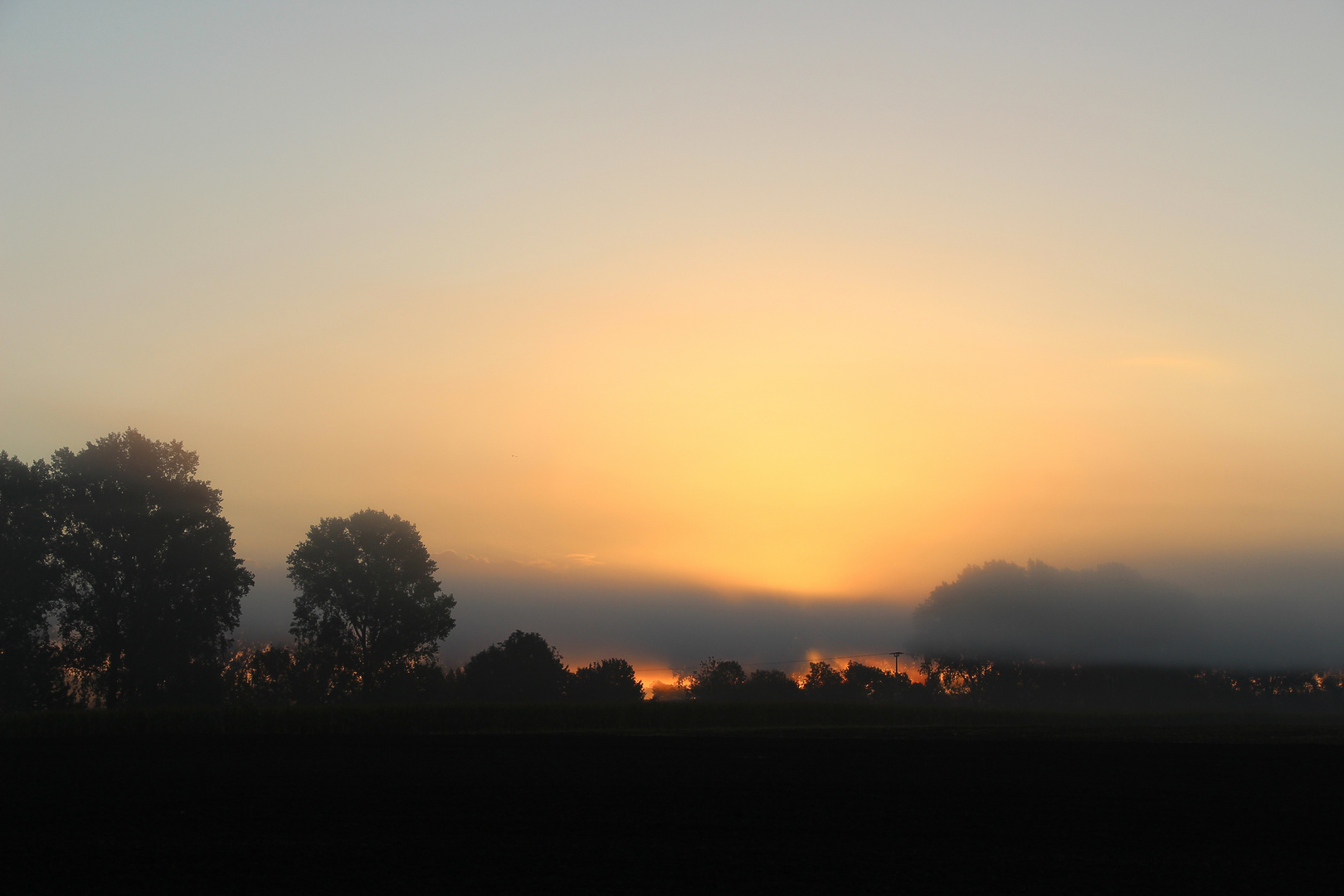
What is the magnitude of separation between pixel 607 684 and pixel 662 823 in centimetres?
8606

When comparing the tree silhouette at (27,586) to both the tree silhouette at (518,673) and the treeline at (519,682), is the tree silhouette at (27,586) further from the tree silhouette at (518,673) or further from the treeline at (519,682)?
the tree silhouette at (518,673)

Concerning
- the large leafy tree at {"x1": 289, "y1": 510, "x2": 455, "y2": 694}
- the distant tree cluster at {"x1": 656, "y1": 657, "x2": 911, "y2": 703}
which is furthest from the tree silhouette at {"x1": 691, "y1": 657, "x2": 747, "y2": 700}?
the large leafy tree at {"x1": 289, "y1": 510, "x2": 455, "y2": 694}

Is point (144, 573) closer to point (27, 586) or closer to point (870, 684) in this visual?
point (27, 586)

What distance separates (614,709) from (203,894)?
4644 centimetres

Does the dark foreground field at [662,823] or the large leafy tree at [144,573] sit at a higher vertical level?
the large leafy tree at [144,573]

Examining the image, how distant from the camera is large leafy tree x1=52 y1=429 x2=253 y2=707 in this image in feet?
167

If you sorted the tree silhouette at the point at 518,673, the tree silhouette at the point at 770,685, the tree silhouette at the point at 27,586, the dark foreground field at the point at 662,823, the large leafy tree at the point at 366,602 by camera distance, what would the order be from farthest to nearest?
1. the tree silhouette at the point at 770,685
2. the tree silhouette at the point at 518,673
3. the large leafy tree at the point at 366,602
4. the tree silhouette at the point at 27,586
5. the dark foreground field at the point at 662,823

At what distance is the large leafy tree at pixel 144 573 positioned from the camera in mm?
50969

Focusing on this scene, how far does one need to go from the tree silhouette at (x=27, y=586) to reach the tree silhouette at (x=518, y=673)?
39.6m

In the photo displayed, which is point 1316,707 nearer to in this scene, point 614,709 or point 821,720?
point 821,720

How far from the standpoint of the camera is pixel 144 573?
52438mm

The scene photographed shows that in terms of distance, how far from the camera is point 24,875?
11.1 m

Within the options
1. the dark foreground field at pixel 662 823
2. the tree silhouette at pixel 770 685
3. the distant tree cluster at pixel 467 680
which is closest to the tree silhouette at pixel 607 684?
the distant tree cluster at pixel 467 680

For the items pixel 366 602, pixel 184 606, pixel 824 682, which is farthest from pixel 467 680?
pixel 824 682
